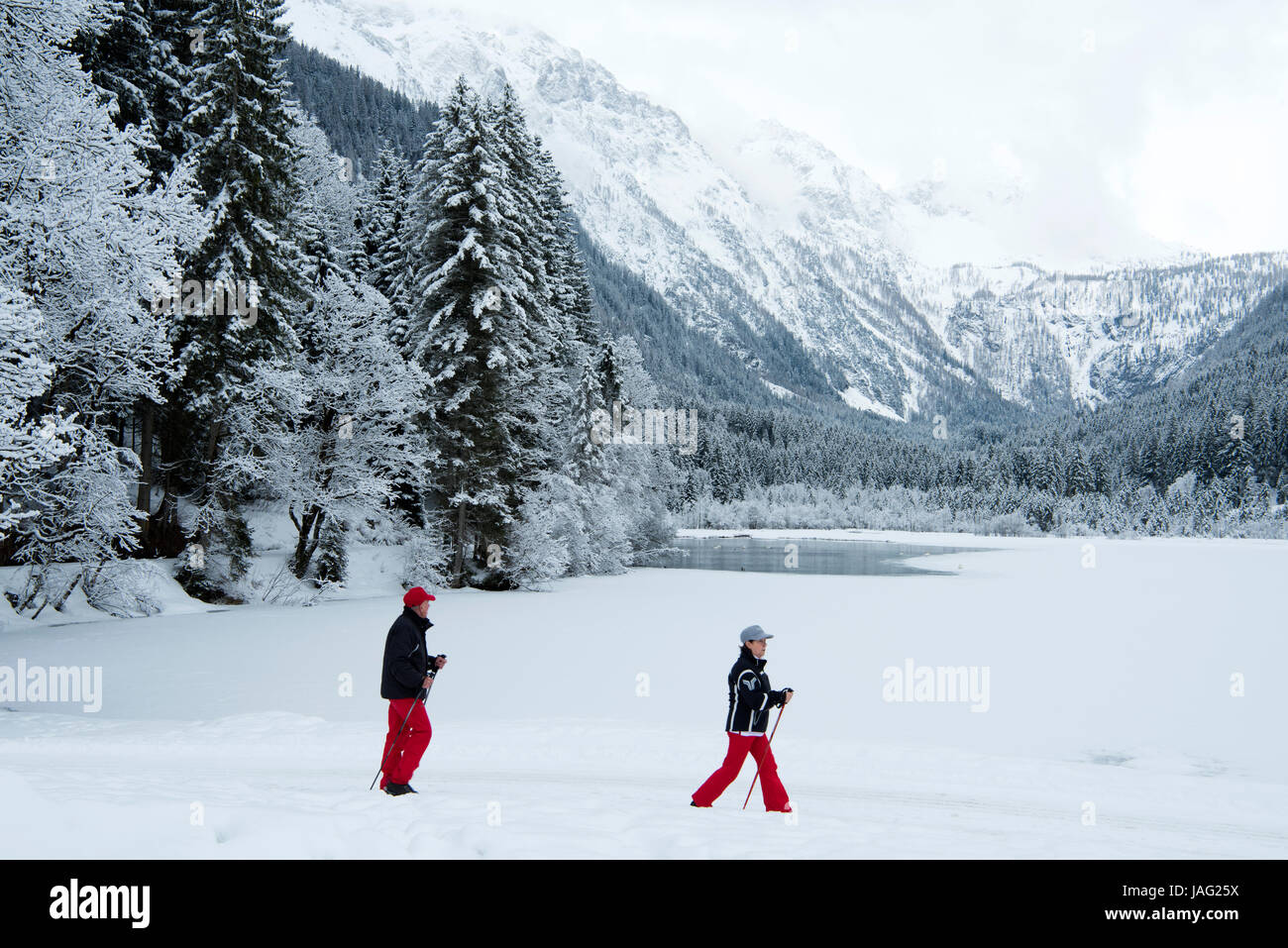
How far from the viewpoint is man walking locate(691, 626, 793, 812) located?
24.4ft

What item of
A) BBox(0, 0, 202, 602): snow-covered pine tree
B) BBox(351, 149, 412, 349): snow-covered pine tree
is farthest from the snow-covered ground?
BBox(351, 149, 412, 349): snow-covered pine tree

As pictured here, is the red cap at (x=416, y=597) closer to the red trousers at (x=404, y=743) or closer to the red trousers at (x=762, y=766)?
the red trousers at (x=404, y=743)

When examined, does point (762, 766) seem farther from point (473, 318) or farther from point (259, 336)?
point (473, 318)

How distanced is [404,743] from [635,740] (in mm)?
3901

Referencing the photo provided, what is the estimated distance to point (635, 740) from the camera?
1096cm

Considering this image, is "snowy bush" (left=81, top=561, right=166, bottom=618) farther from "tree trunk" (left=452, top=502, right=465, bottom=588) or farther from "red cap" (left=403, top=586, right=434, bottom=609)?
"red cap" (left=403, top=586, right=434, bottom=609)

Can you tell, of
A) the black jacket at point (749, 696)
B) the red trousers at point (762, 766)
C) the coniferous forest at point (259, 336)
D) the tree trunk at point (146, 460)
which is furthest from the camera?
the tree trunk at point (146, 460)

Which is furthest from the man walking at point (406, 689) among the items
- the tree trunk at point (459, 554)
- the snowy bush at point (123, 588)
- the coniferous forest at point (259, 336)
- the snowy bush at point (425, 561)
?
the tree trunk at point (459, 554)

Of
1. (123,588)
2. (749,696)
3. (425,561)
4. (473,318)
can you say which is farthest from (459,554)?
(749,696)

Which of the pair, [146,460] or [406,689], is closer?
[406,689]

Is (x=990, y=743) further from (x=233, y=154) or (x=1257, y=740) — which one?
(x=233, y=154)

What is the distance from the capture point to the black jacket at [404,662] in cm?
805

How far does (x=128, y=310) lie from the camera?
1545 cm

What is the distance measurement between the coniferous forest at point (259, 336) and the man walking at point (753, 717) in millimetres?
9531
